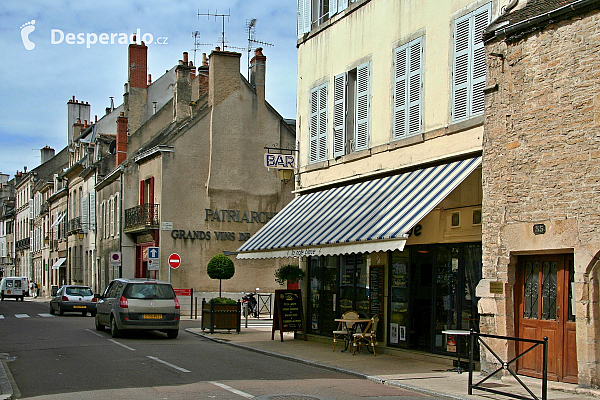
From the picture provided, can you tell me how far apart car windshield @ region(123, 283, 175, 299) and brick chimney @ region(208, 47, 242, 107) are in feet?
49.1

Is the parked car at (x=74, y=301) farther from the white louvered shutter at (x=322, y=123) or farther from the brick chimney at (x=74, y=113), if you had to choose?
the brick chimney at (x=74, y=113)

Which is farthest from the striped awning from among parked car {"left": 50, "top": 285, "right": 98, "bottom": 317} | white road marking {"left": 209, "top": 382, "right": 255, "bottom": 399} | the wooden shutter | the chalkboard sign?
parked car {"left": 50, "top": 285, "right": 98, "bottom": 317}

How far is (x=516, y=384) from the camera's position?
10727mm

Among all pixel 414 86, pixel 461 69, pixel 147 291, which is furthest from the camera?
pixel 147 291

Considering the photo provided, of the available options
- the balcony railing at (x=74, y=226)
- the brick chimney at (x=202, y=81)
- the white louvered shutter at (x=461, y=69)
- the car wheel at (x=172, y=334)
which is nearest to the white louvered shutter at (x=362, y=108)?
the white louvered shutter at (x=461, y=69)

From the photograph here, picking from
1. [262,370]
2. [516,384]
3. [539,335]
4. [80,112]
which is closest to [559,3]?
[539,335]

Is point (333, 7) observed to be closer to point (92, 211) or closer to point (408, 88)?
point (408, 88)

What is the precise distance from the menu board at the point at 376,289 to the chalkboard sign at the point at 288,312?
3063mm

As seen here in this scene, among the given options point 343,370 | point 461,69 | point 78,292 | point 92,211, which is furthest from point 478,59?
point 92,211

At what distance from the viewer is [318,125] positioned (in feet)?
62.3

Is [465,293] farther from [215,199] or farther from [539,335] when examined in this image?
[215,199]

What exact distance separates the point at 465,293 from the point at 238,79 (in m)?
22.0

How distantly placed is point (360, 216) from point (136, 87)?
30.3 meters

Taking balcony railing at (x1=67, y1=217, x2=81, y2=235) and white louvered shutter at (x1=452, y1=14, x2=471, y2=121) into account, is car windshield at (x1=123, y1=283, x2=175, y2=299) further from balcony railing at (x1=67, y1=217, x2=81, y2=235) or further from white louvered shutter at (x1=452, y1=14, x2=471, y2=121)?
balcony railing at (x1=67, y1=217, x2=81, y2=235)
